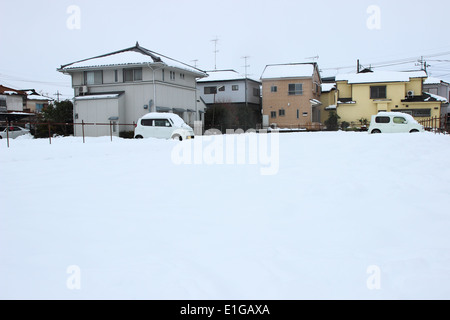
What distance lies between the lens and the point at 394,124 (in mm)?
→ 18797

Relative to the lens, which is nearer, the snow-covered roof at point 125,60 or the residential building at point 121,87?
the snow-covered roof at point 125,60

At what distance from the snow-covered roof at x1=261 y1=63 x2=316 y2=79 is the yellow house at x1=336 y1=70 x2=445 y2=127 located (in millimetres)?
3959

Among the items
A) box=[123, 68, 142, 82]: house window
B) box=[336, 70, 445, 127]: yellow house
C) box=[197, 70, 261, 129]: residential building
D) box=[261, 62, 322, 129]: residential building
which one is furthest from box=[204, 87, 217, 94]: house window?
box=[123, 68, 142, 82]: house window

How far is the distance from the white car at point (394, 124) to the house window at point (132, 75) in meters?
14.6

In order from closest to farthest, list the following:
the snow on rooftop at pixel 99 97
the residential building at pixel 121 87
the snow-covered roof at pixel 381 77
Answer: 1. the snow on rooftop at pixel 99 97
2. the residential building at pixel 121 87
3. the snow-covered roof at pixel 381 77

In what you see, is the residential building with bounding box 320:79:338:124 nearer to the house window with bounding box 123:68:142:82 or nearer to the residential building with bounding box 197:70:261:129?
the residential building with bounding box 197:70:261:129

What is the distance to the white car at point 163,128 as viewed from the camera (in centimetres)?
1691

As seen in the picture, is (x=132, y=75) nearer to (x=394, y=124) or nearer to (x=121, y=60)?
(x=121, y=60)

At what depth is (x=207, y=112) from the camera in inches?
1293

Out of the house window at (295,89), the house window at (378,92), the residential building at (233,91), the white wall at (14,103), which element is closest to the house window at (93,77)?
the residential building at (233,91)

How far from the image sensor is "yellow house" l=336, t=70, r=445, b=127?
32312 millimetres

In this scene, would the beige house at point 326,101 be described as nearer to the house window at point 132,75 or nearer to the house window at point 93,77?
the house window at point 132,75

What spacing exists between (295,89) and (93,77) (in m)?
18.9

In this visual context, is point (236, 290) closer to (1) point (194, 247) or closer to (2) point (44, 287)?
(1) point (194, 247)
